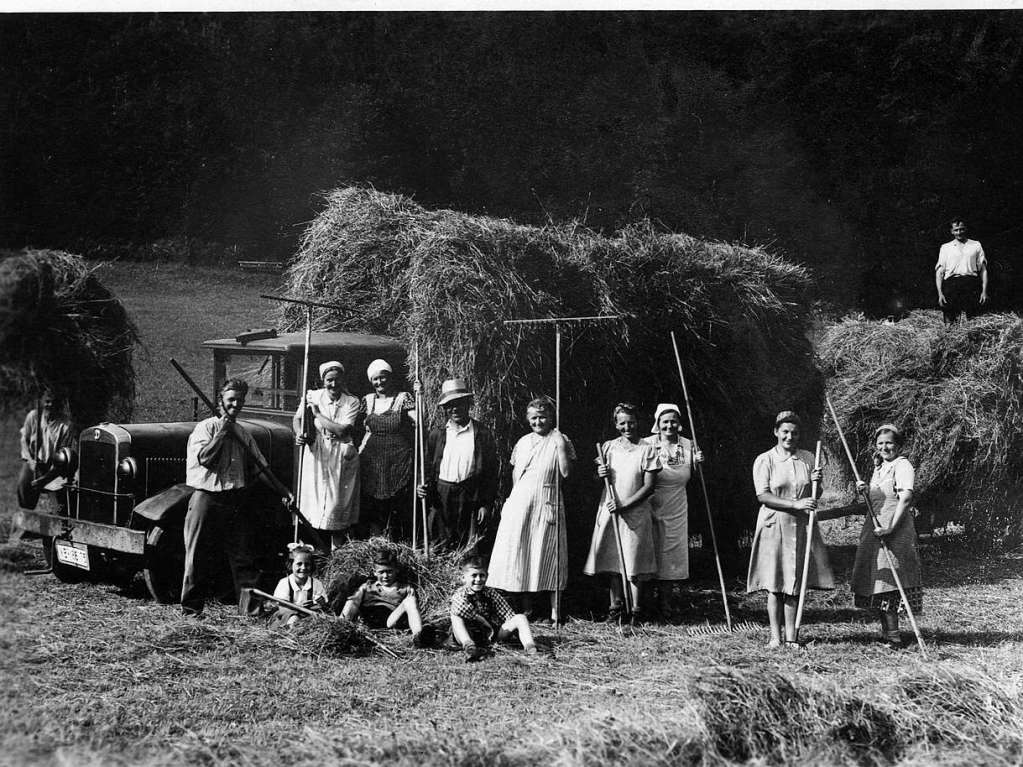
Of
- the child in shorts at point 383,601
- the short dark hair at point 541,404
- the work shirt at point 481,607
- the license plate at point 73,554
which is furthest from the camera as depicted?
the license plate at point 73,554

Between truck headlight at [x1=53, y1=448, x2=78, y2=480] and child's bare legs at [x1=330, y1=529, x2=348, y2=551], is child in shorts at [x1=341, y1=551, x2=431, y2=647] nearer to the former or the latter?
child's bare legs at [x1=330, y1=529, x2=348, y2=551]

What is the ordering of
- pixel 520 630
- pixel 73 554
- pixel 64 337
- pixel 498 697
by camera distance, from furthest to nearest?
pixel 64 337 → pixel 73 554 → pixel 520 630 → pixel 498 697

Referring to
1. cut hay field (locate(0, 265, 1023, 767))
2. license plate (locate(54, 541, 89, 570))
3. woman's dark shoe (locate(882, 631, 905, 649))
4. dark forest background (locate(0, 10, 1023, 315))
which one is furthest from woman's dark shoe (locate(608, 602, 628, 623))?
dark forest background (locate(0, 10, 1023, 315))

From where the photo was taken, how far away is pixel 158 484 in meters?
7.20

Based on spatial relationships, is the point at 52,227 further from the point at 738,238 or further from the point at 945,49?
the point at 738,238

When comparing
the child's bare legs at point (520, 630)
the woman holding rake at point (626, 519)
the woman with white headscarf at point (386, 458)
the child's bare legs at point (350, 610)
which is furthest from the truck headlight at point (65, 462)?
the woman holding rake at point (626, 519)

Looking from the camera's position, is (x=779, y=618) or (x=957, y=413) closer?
(x=779, y=618)

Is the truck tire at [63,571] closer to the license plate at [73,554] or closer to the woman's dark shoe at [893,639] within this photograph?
the license plate at [73,554]

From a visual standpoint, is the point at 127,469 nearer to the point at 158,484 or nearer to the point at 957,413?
the point at 158,484

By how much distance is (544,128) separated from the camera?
10789 mm

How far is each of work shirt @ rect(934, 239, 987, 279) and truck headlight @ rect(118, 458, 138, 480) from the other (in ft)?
26.3

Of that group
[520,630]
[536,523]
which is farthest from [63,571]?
[520,630]

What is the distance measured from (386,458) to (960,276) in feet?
20.6

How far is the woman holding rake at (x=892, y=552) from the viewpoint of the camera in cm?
616
